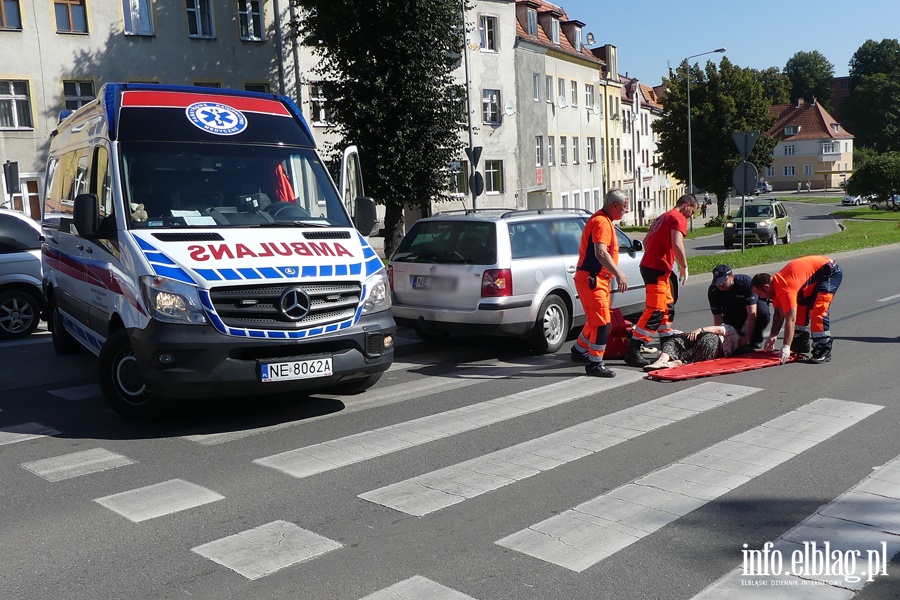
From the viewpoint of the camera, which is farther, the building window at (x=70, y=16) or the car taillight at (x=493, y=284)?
the building window at (x=70, y=16)

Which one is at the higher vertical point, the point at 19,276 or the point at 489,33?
the point at 489,33

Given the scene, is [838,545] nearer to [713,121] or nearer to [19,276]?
[19,276]

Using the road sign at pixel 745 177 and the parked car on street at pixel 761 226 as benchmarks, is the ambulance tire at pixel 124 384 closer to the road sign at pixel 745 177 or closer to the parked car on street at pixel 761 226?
the road sign at pixel 745 177

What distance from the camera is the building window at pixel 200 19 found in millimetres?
32219

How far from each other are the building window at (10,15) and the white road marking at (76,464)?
87.7ft

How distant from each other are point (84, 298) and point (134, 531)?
441cm

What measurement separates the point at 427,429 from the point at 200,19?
2935cm

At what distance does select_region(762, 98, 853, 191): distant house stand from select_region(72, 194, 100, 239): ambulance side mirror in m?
127

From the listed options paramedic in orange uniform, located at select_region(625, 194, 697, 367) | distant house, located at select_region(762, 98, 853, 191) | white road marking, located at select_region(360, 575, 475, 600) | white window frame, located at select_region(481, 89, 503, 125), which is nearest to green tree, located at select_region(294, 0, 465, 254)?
white window frame, located at select_region(481, 89, 503, 125)

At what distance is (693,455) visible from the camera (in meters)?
6.12

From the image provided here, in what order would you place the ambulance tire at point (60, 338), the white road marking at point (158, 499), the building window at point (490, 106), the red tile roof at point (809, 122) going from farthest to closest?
the red tile roof at point (809, 122)
the building window at point (490, 106)
the ambulance tire at point (60, 338)
the white road marking at point (158, 499)

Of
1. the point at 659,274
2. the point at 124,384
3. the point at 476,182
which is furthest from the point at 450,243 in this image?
the point at 476,182

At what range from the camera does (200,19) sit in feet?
106

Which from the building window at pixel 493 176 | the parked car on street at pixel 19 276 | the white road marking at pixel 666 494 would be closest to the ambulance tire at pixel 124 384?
the white road marking at pixel 666 494
